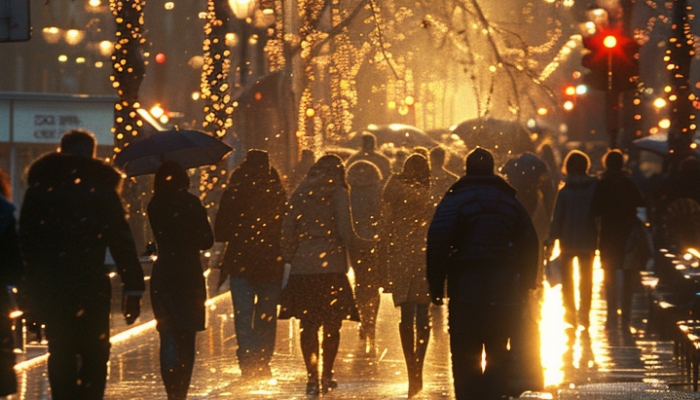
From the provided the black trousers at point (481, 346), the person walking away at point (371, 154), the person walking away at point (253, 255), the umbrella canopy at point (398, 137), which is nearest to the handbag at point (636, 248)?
the person walking away at point (371, 154)

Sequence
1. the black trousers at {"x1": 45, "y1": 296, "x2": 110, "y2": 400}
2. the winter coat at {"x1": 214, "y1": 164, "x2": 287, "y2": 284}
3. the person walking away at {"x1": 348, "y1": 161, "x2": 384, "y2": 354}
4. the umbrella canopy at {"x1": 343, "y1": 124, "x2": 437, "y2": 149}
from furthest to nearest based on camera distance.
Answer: the umbrella canopy at {"x1": 343, "y1": 124, "x2": 437, "y2": 149}, the person walking away at {"x1": 348, "y1": 161, "x2": 384, "y2": 354}, the winter coat at {"x1": 214, "y1": 164, "x2": 287, "y2": 284}, the black trousers at {"x1": 45, "y1": 296, "x2": 110, "y2": 400}

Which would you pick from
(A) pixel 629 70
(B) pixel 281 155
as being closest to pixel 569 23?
(B) pixel 281 155

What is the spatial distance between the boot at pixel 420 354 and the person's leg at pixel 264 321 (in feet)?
5.07

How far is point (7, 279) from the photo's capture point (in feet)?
26.7

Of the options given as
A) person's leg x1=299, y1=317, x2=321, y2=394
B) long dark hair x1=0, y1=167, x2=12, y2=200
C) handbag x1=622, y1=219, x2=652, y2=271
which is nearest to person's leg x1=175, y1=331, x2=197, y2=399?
person's leg x1=299, y1=317, x2=321, y2=394

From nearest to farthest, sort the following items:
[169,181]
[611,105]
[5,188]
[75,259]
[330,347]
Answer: [5,188], [75,259], [169,181], [330,347], [611,105]

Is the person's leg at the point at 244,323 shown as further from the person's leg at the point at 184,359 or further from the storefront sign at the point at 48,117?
the storefront sign at the point at 48,117

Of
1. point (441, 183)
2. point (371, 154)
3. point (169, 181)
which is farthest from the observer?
point (371, 154)

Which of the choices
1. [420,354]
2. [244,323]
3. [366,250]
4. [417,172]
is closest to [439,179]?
[366,250]

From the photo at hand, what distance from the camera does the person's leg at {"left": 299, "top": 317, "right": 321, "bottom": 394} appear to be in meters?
12.4

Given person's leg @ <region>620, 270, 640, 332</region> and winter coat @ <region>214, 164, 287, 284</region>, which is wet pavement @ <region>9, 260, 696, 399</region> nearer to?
person's leg @ <region>620, 270, 640, 332</region>

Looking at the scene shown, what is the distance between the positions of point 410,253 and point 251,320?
175cm

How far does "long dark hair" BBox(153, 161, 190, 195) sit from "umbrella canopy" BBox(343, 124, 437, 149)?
907 inches

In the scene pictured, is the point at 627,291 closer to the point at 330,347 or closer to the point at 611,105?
the point at 611,105
